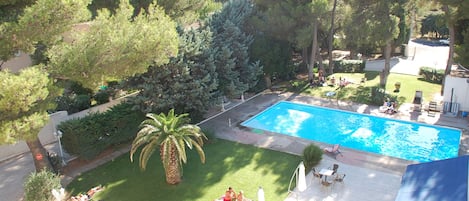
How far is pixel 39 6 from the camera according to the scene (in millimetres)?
11570

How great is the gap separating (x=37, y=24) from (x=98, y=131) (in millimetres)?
A: 7369

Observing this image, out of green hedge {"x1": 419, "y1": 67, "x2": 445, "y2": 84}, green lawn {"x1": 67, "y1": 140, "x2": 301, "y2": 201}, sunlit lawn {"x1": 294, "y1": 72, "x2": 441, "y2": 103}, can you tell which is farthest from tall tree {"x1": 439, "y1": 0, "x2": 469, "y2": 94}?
green lawn {"x1": 67, "y1": 140, "x2": 301, "y2": 201}

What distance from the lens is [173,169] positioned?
50.4ft

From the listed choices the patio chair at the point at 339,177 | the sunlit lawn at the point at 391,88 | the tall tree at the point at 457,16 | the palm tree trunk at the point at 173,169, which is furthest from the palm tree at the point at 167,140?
the sunlit lawn at the point at 391,88

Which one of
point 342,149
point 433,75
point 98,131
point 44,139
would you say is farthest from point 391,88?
point 44,139

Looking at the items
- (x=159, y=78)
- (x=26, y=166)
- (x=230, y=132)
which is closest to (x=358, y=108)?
(x=230, y=132)

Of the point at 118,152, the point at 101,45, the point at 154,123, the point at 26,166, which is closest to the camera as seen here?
the point at 101,45

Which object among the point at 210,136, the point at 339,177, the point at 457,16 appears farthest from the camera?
the point at 457,16

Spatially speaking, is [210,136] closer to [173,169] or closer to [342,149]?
[173,169]

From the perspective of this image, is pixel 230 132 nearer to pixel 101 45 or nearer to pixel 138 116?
pixel 138 116

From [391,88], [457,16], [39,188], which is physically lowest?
[391,88]

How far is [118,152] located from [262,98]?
1315 cm

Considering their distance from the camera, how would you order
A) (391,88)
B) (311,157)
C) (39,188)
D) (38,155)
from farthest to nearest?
1. (391,88)
2. (311,157)
3. (38,155)
4. (39,188)

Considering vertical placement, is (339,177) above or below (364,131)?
above
